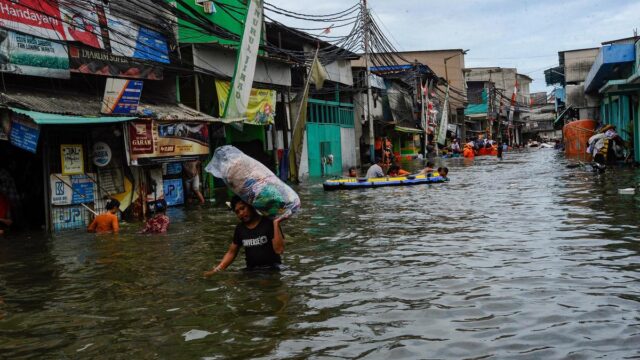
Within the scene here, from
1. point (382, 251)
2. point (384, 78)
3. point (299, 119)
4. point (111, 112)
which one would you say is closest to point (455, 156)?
point (384, 78)

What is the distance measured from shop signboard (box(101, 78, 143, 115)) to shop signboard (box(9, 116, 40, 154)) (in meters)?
2.81

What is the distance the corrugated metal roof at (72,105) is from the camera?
42.9 feet

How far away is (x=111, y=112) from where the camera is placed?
15.1 metres

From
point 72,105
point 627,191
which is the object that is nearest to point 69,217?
point 72,105

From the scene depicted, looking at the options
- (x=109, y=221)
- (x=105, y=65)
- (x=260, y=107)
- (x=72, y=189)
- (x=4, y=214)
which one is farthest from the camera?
(x=260, y=107)

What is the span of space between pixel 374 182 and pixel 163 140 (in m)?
8.43

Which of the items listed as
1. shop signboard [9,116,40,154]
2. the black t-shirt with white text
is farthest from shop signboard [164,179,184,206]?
the black t-shirt with white text

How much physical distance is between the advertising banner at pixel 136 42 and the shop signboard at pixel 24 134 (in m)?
4.42

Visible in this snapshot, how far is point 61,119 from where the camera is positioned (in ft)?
41.0

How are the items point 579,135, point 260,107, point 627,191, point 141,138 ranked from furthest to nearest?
point 579,135 < point 260,107 < point 627,191 < point 141,138

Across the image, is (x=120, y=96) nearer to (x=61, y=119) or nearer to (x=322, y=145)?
(x=61, y=119)

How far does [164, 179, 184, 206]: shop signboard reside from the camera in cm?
1808

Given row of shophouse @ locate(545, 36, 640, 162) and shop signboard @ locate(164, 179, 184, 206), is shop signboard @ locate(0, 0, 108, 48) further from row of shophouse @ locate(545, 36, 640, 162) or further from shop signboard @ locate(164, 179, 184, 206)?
row of shophouse @ locate(545, 36, 640, 162)

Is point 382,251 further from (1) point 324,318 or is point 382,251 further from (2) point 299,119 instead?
(2) point 299,119
